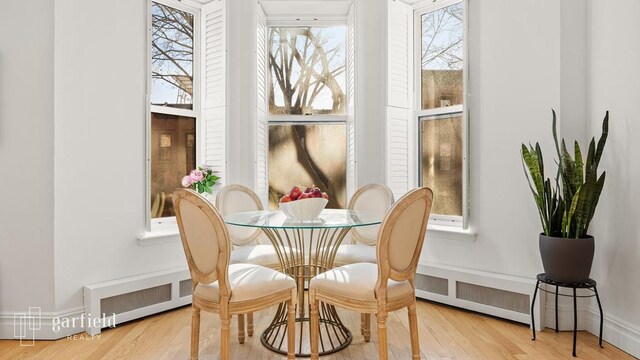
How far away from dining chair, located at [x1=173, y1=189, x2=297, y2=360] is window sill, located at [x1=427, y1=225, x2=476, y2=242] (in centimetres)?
164

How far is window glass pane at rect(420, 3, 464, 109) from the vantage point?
10.8ft

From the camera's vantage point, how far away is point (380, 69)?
11.3 ft

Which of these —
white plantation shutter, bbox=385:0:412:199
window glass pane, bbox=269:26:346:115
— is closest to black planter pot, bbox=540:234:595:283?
white plantation shutter, bbox=385:0:412:199

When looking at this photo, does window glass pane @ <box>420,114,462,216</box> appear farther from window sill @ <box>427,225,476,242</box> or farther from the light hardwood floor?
the light hardwood floor

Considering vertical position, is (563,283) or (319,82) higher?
(319,82)

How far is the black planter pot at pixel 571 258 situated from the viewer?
2.26m

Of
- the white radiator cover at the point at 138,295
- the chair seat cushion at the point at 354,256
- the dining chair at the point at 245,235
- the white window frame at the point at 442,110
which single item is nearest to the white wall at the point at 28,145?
the white radiator cover at the point at 138,295

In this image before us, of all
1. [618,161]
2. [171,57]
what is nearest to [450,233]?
[618,161]

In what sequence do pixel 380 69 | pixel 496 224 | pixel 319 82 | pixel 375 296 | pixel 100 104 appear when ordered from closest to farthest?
pixel 375 296, pixel 100 104, pixel 496 224, pixel 380 69, pixel 319 82

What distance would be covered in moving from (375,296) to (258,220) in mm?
789

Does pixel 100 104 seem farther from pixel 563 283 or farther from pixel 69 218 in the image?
pixel 563 283

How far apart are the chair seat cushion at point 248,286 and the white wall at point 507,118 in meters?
1.75

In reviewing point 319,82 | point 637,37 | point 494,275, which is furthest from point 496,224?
point 319,82

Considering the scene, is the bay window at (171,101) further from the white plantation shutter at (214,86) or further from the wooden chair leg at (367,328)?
the wooden chair leg at (367,328)
